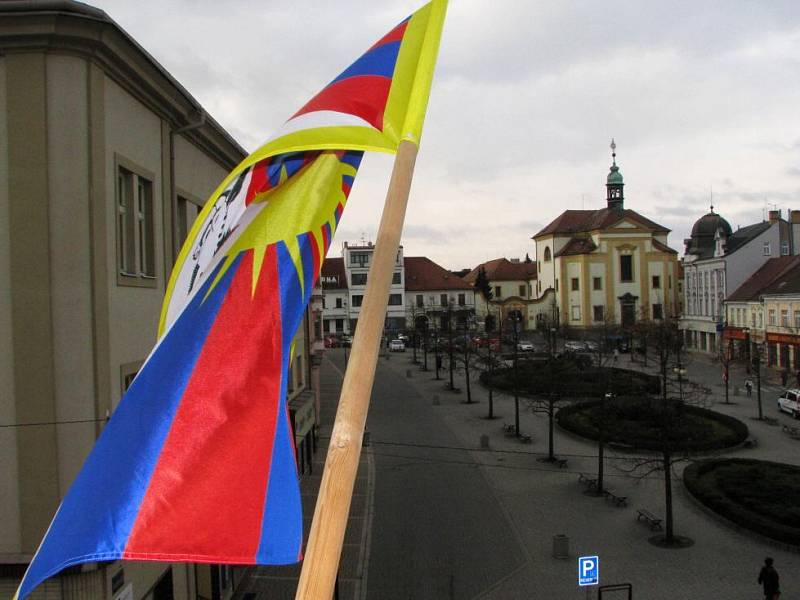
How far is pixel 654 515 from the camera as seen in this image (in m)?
19.8

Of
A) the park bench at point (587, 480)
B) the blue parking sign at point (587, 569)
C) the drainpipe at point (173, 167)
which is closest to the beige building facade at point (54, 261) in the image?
Result: the drainpipe at point (173, 167)

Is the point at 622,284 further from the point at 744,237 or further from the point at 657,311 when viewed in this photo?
the point at 744,237

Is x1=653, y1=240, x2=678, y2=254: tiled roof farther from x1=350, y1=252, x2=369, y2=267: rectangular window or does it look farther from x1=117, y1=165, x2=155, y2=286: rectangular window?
x1=117, y1=165, x2=155, y2=286: rectangular window

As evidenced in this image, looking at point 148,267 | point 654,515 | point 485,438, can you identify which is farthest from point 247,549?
point 485,438

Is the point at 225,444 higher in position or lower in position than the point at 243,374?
lower

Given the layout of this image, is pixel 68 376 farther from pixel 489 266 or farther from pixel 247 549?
pixel 489 266

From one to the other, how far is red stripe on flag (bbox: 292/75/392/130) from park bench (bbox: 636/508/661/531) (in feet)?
56.1

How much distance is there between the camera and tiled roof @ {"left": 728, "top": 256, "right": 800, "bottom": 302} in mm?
51750

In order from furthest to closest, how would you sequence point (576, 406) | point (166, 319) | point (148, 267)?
point (576, 406) < point (148, 267) < point (166, 319)

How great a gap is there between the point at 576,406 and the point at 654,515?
48.5ft

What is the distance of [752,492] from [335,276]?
2874 inches

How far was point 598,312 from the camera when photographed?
3231 inches

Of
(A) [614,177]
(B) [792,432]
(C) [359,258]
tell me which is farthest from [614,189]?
(B) [792,432]

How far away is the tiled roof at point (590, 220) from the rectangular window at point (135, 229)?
75158 millimetres
